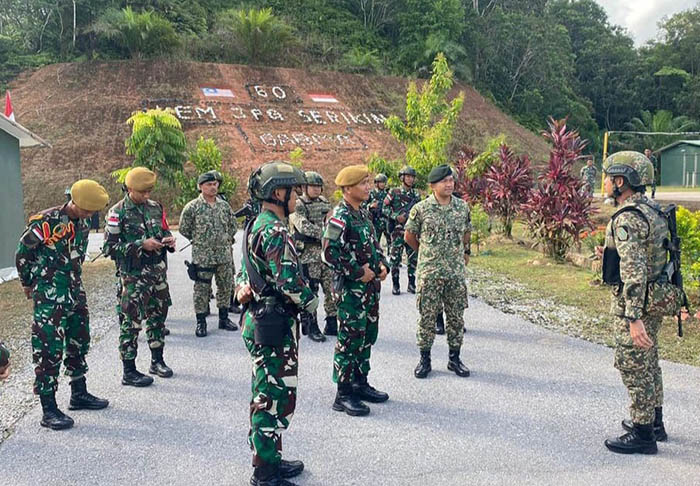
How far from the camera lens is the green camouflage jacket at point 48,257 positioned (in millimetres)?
4023

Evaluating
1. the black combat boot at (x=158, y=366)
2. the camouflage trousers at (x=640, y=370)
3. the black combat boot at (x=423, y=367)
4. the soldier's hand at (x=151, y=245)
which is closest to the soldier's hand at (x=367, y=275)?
the black combat boot at (x=423, y=367)

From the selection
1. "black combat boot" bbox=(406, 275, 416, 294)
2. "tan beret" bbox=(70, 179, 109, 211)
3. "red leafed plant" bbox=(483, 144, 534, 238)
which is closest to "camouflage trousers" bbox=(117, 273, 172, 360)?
"tan beret" bbox=(70, 179, 109, 211)

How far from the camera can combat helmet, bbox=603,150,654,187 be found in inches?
135

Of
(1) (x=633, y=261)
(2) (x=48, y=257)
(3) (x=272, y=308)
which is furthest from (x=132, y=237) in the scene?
(1) (x=633, y=261)

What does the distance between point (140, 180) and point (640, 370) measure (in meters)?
4.10

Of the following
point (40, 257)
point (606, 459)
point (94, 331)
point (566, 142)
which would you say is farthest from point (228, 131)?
point (606, 459)

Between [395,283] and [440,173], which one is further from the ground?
[440,173]

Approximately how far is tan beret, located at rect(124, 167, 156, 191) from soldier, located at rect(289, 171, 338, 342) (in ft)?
5.92

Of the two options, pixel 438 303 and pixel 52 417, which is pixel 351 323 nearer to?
pixel 438 303

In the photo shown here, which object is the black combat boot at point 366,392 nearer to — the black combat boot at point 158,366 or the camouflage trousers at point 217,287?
the black combat boot at point 158,366

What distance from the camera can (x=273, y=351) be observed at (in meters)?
3.14

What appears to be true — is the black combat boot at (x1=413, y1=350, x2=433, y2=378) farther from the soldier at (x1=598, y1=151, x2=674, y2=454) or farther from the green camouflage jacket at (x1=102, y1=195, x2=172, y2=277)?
the green camouflage jacket at (x1=102, y1=195, x2=172, y2=277)

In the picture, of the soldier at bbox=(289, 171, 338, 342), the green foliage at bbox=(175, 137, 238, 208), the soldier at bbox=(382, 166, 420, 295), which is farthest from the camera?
the green foliage at bbox=(175, 137, 238, 208)

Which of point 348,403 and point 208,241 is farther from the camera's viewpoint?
point 208,241
